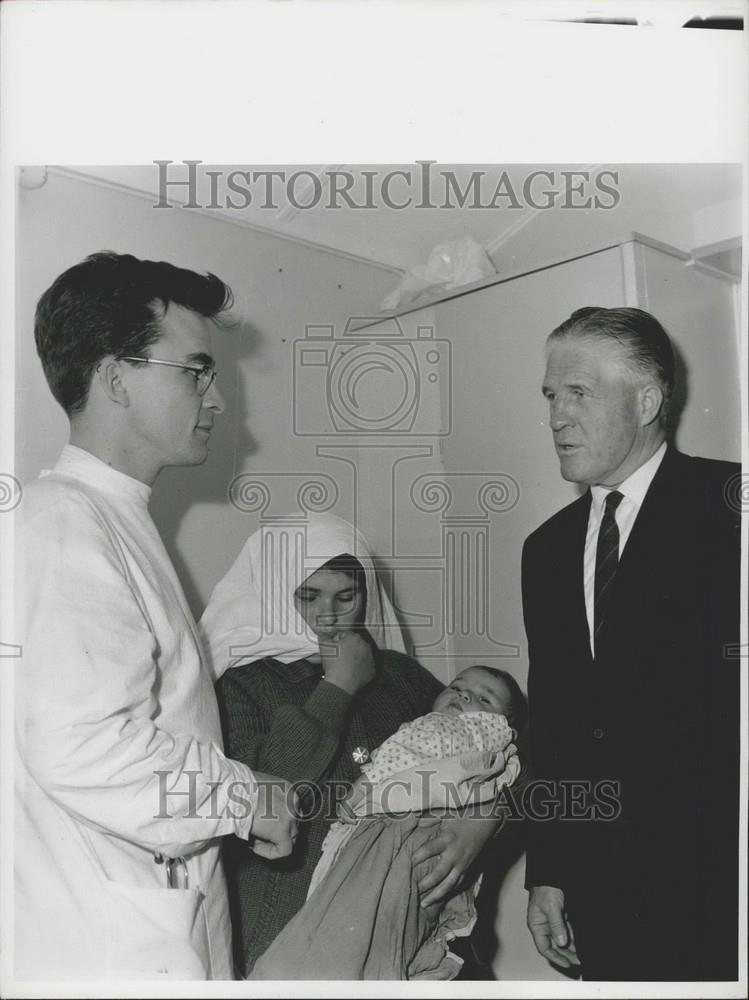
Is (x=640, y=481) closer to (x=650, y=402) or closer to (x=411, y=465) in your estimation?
(x=650, y=402)

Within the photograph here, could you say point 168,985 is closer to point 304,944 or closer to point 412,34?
point 304,944

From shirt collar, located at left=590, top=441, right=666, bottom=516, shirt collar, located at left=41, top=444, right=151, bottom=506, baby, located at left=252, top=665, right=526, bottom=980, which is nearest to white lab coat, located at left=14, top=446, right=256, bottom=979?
shirt collar, located at left=41, top=444, right=151, bottom=506

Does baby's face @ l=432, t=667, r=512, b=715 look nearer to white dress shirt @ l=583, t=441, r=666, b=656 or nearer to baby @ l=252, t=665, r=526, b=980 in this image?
baby @ l=252, t=665, r=526, b=980

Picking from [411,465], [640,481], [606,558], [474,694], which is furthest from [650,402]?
[474,694]

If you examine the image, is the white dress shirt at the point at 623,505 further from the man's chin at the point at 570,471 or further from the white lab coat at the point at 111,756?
the white lab coat at the point at 111,756

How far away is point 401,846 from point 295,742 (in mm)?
182

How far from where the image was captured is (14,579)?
1.00 metres

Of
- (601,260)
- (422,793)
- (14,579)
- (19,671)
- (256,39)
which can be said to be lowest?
(422,793)

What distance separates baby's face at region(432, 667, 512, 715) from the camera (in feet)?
3.46

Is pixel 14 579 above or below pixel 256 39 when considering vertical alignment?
below

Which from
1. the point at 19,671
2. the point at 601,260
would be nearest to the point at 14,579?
the point at 19,671

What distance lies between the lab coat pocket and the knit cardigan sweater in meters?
0.06

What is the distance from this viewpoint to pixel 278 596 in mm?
1035

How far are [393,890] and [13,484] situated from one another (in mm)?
670
